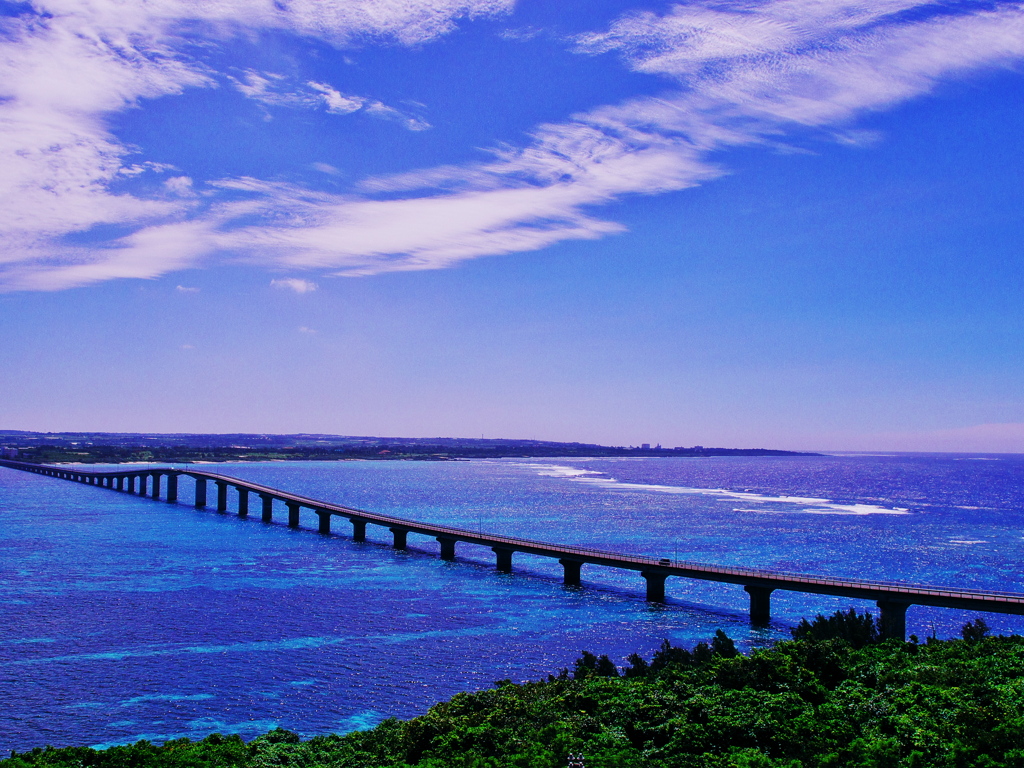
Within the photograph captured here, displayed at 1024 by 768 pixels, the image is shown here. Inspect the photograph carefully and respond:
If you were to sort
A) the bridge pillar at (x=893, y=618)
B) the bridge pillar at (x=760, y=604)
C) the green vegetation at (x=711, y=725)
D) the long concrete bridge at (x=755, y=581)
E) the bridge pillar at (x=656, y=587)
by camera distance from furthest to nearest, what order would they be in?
the bridge pillar at (x=656, y=587), the bridge pillar at (x=760, y=604), the bridge pillar at (x=893, y=618), the long concrete bridge at (x=755, y=581), the green vegetation at (x=711, y=725)

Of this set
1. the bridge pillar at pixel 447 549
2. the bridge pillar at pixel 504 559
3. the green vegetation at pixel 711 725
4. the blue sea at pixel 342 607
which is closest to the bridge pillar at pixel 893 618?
the blue sea at pixel 342 607

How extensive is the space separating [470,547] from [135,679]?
2150 inches

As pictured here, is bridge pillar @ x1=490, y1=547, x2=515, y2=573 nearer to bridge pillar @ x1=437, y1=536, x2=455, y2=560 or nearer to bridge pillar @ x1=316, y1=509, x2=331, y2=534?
bridge pillar @ x1=437, y1=536, x2=455, y2=560

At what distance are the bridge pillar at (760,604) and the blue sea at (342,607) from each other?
1.36 metres

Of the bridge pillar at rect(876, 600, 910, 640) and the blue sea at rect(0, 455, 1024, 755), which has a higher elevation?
the bridge pillar at rect(876, 600, 910, 640)

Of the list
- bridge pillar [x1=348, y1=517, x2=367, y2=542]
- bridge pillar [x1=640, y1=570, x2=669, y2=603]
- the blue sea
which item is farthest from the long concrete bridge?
bridge pillar [x1=348, y1=517, x2=367, y2=542]

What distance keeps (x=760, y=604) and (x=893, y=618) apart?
8.60 m

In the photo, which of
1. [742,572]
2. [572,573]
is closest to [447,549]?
[572,573]

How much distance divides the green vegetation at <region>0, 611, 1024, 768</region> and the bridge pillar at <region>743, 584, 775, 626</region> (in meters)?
19.2

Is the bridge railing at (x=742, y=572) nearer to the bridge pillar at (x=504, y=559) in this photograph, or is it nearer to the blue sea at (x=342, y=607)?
the bridge pillar at (x=504, y=559)

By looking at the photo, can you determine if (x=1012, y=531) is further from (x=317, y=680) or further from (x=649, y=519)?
(x=317, y=680)

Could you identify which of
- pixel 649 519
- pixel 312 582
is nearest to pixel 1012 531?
pixel 649 519

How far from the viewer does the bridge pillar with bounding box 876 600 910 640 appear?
51.1 m

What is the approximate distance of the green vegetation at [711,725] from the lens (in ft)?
81.9
